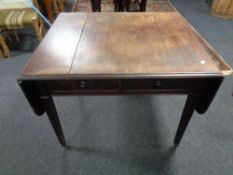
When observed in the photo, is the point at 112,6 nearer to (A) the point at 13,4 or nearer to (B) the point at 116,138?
(A) the point at 13,4

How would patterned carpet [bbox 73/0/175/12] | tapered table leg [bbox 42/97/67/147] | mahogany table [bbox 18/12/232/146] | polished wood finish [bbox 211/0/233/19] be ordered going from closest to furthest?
1. mahogany table [bbox 18/12/232/146]
2. tapered table leg [bbox 42/97/67/147]
3. polished wood finish [bbox 211/0/233/19]
4. patterned carpet [bbox 73/0/175/12]

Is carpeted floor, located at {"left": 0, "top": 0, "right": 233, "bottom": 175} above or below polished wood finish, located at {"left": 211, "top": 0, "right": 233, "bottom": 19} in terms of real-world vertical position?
below

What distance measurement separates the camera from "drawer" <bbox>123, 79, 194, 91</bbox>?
2.69 feet

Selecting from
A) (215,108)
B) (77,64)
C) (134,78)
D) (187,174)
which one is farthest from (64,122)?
(215,108)

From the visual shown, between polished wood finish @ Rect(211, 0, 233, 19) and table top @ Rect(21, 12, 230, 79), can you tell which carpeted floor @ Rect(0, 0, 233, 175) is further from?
polished wood finish @ Rect(211, 0, 233, 19)

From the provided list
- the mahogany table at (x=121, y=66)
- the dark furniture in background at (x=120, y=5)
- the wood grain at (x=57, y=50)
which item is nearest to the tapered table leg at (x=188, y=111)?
the mahogany table at (x=121, y=66)

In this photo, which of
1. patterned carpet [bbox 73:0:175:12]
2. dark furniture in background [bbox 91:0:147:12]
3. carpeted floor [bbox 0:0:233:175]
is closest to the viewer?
carpeted floor [bbox 0:0:233:175]

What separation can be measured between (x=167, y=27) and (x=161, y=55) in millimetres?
367

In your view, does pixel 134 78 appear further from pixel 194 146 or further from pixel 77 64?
pixel 194 146

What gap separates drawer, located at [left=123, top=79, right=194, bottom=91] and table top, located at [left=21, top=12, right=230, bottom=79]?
6 centimetres

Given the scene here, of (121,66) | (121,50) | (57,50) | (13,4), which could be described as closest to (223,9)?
(121,50)

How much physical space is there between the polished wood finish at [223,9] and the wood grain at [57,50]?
10.2 ft

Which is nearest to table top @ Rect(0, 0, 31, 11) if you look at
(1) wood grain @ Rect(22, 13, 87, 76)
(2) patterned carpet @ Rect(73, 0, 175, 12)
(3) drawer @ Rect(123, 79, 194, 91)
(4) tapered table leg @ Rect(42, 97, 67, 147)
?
(2) patterned carpet @ Rect(73, 0, 175, 12)

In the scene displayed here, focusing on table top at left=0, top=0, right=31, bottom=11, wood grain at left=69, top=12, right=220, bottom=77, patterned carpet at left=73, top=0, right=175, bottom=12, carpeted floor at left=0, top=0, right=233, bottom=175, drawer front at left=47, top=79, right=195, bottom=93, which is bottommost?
carpeted floor at left=0, top=0, right=233, bottom=175
